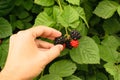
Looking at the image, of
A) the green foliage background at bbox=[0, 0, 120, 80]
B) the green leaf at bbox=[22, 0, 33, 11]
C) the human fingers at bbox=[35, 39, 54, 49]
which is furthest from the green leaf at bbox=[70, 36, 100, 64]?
the green leaf at bbox=[22, 0, 33, 11]

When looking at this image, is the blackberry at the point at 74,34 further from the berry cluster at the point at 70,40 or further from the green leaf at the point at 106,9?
the green leaf at the point at 106,9

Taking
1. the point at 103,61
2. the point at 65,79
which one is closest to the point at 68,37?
the point at 65,79

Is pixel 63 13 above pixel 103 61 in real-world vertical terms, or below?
above

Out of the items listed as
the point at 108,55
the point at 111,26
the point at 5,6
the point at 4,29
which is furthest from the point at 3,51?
the point at 111,26

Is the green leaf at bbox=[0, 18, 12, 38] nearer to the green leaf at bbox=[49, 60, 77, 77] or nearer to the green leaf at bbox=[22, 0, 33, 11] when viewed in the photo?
the green leaf at bbox=[22, 0, 33, 11]

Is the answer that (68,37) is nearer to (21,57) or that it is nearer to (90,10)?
(21,57)

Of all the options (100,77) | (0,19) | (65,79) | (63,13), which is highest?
(63,13)
